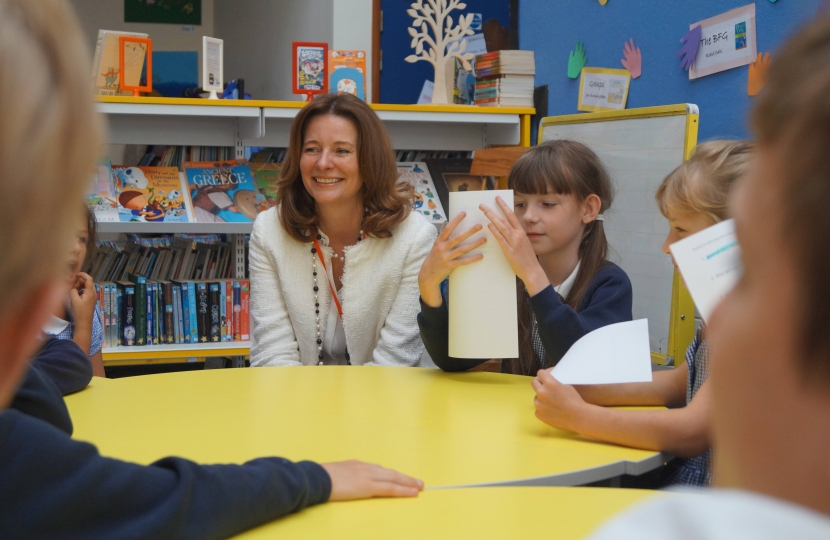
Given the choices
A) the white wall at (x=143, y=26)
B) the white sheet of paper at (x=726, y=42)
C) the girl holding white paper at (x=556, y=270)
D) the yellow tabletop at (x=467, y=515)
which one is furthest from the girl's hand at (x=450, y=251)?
the white wall at (x=143, y=26)

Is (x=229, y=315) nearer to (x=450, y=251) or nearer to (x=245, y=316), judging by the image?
(x=245, y=316)

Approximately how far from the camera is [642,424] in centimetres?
126

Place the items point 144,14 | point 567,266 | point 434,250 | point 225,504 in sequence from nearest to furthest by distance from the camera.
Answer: point 225,504 → point 434,250 → point 567,266 → point 144,14

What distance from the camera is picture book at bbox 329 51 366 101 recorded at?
3.21m

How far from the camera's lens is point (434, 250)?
1693mm

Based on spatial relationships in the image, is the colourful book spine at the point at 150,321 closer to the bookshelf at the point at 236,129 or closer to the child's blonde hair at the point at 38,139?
the bookshelf at the point at 236,129

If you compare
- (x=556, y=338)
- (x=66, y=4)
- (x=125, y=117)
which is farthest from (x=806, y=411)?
(x=125, y=117)

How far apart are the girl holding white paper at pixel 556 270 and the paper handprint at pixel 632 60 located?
82cm

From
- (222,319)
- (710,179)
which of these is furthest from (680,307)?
Answer: (222,319)

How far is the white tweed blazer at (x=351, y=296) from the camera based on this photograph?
218 cm

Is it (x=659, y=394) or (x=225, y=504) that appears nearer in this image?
(x=225, y=504)

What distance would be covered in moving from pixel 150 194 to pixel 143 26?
4700 millimetres

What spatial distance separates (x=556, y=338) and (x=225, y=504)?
0.99 m

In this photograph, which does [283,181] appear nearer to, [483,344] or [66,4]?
[483,344]
